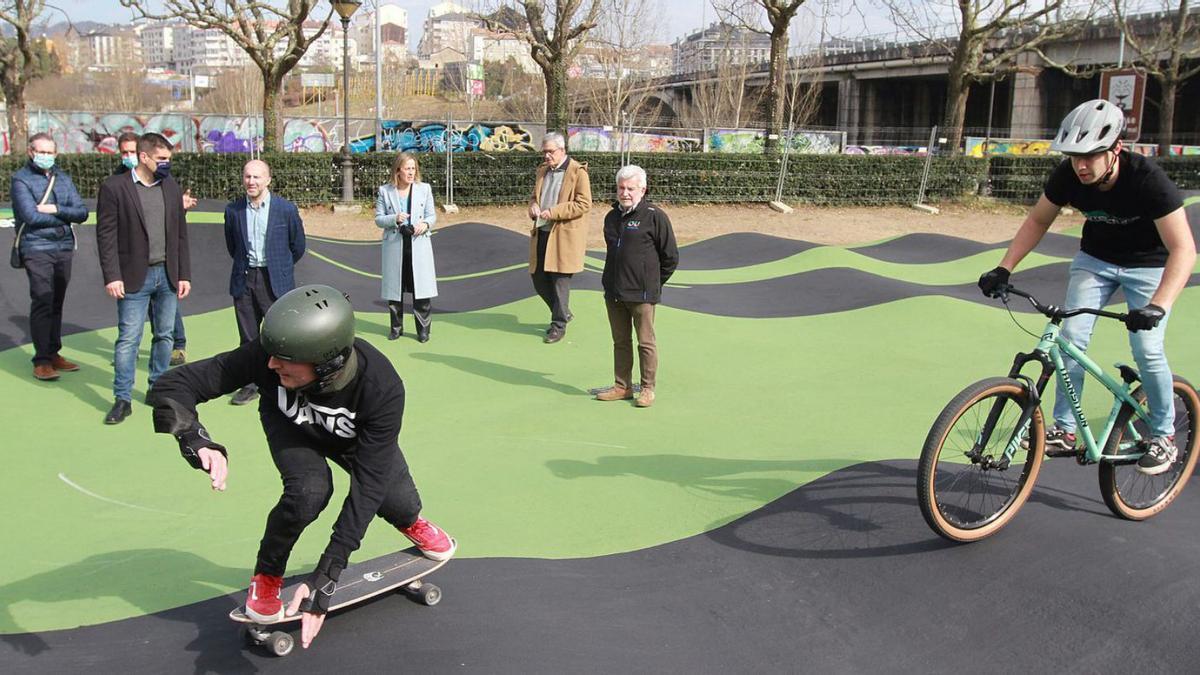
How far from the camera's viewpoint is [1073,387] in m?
4.45

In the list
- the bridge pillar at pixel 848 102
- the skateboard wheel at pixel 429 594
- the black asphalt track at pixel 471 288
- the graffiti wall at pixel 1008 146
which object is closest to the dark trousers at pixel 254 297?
the black asphalt track at pixel 471 288

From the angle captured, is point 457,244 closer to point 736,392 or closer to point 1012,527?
point 736,392

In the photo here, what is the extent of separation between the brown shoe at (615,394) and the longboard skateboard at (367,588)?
134 inches

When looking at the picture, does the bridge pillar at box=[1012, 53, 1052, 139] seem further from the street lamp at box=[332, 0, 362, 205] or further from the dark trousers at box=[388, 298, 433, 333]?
the dark trousers at box=[388, 298, 433, 333]

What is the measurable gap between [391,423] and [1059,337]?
3.06 m

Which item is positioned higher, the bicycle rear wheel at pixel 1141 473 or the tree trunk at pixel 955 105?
the tree trunk at pixel 955 105

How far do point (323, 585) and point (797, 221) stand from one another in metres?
19.9

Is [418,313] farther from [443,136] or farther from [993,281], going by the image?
[443,136]

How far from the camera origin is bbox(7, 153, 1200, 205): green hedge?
20688mm

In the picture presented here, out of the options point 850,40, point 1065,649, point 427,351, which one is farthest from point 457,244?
point 850,40

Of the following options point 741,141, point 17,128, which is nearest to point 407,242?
point 741,141

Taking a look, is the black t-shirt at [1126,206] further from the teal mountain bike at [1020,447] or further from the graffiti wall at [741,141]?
the graffiti wall at [741,141]

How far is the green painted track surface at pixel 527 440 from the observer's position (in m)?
4.67

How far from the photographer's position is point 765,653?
3662 millimetres
